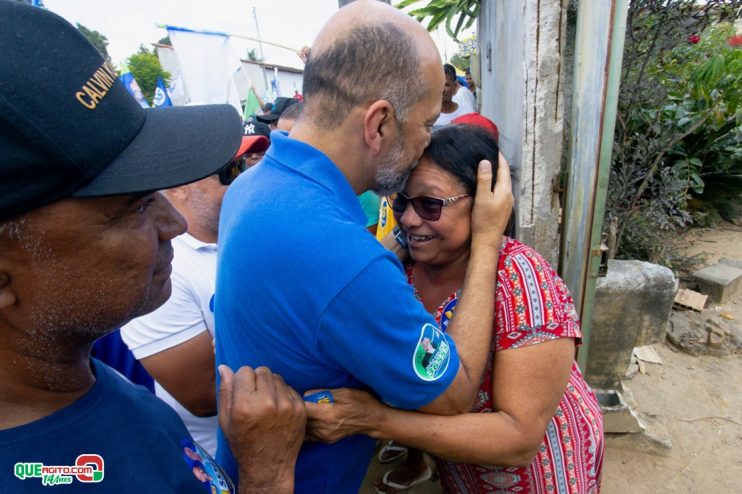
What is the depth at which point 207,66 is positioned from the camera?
22.6 feet

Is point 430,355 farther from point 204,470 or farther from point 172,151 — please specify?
point 172,151

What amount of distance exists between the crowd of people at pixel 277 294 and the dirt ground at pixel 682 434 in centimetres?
155

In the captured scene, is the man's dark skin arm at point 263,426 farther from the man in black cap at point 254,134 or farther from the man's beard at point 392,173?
the man in black cap at point 254,134

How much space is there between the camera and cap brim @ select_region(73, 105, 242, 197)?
0.81 meters

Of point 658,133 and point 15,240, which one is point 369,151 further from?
point 658,133

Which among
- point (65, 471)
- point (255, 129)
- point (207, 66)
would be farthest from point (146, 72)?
point (65, 471)

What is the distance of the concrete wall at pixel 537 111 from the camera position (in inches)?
83.9

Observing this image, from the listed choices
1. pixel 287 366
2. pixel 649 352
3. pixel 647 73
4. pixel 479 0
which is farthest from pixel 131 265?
pixel 647 73

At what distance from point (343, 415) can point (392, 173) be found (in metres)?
0.79

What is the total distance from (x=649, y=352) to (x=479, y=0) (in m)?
3.77

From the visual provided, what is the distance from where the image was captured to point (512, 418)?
1433 millimetres

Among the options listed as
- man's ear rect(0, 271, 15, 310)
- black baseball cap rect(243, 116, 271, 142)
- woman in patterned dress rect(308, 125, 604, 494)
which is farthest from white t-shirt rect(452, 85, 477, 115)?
man's ear rect(0, 271, 15, 310)

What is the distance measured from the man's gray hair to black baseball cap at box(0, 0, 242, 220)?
496 mm

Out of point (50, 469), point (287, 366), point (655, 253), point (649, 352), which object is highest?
point (50, 469)
